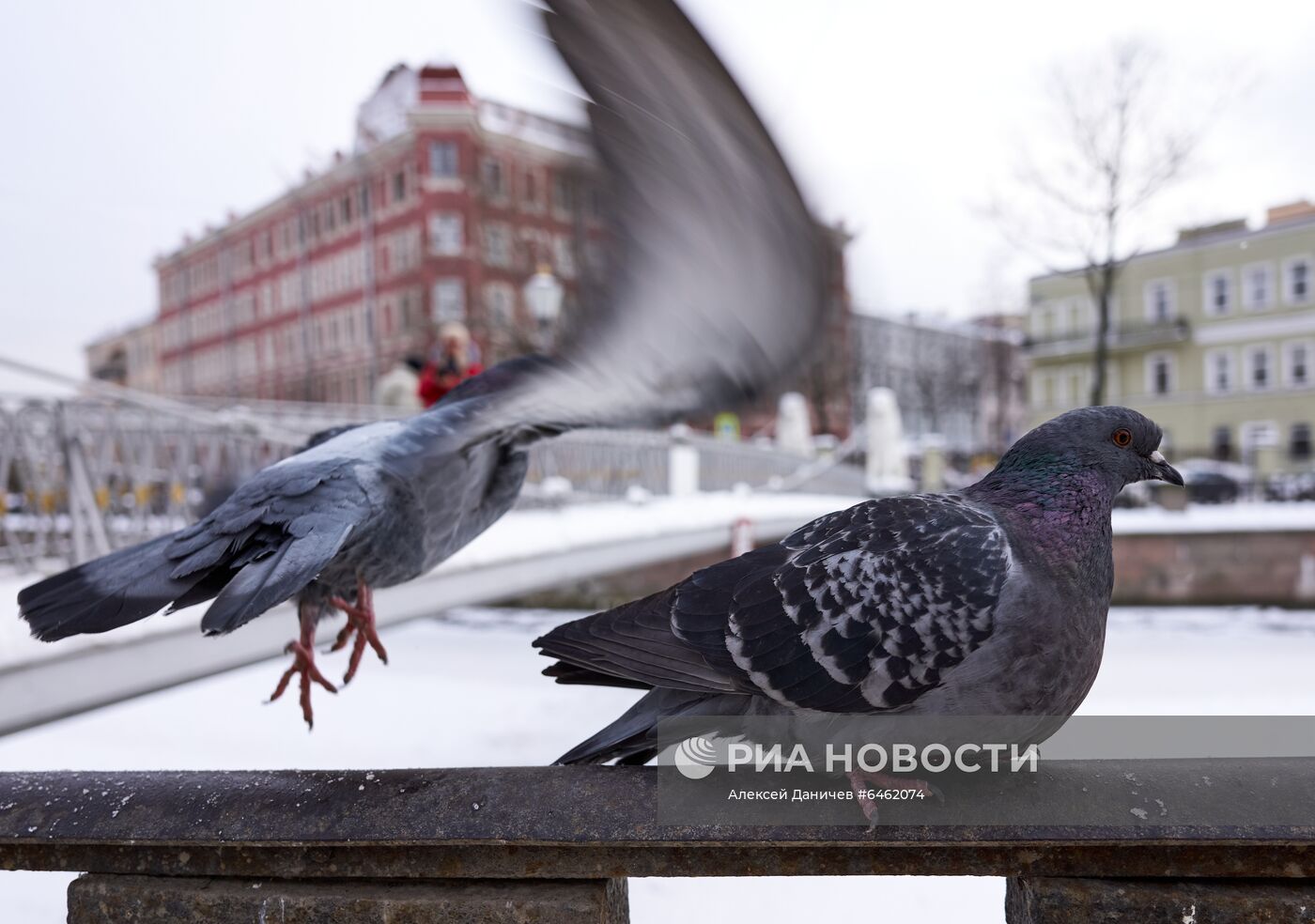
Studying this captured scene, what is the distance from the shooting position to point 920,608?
1081 mm

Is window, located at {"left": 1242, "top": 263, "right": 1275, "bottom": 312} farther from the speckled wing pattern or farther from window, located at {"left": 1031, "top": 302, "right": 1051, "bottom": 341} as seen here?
the speckled wing pattern

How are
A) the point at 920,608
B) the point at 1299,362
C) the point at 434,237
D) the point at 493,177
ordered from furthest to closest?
1. the point at 1299,362
2. the point at 434,237
3. the point at 493,177
4. the point at 920,608

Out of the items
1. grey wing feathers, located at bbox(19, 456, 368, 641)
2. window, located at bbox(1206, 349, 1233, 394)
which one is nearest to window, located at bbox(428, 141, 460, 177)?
grey wing feathers, located at bbox(19, 456, 368, 641)

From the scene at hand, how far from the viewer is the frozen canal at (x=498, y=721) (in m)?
2.06

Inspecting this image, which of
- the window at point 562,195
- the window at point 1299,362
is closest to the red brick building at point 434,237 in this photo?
the window at point 562,195

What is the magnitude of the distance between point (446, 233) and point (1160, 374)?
7.69 feet

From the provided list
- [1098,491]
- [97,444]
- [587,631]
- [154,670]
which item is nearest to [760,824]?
[587,631]

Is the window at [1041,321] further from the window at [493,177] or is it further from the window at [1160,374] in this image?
the window at [493,177]

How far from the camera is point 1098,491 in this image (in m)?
1.17

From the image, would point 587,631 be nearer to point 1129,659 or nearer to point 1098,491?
point 1098,491

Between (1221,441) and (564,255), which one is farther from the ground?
(564,255)

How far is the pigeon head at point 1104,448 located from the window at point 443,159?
109 cm

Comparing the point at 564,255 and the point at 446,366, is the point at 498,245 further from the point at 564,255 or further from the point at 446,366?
the point at 446,366

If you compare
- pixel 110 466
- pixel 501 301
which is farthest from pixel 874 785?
pixel 110 466
